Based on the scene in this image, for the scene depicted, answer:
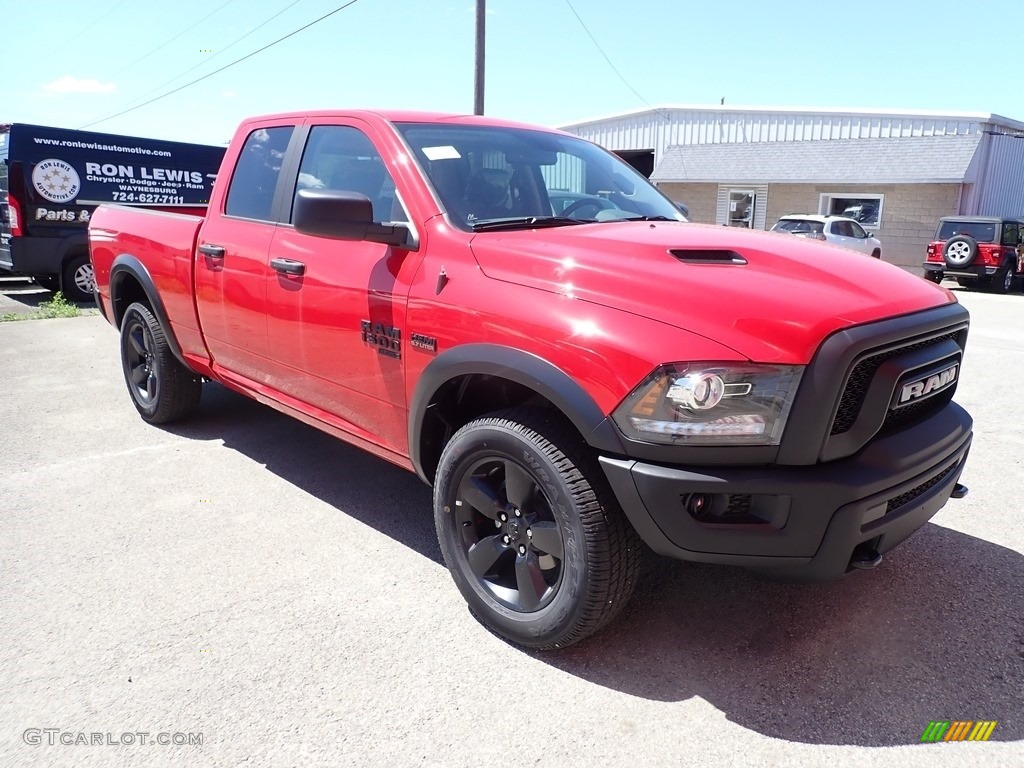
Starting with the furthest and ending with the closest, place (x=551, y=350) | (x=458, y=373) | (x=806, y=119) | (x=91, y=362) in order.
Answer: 1. (x=806, y=119)
2. (x=91, y=362)
3. (x=458, y=373)
4. (x=551, y=350)

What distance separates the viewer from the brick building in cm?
1988

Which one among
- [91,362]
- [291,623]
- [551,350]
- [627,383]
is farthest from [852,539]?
[91,362]

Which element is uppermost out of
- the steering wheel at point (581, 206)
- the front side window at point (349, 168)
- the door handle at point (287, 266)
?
the front side window at point (349, 168)

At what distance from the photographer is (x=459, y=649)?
107 inches

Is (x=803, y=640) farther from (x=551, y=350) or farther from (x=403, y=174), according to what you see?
(x=403, y=174)

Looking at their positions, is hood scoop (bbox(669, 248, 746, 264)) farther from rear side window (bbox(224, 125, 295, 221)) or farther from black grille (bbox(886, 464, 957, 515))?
rear side window (bbox(224, 125, 295, 221))

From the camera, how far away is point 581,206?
11.4 feet

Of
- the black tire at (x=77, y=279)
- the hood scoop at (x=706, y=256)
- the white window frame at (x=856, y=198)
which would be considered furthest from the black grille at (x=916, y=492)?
the white window frame at (x=856, y=198)

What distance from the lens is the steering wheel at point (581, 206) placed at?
3.39 m

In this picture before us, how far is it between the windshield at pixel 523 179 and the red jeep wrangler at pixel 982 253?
15.8 metres

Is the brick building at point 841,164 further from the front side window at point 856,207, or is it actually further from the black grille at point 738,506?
the black grille at point 738,506

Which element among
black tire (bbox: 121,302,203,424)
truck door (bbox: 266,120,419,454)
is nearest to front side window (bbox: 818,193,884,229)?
black tire (bbox: 121,302,203,424)

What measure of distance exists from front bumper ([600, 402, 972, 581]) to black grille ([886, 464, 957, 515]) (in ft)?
0.04

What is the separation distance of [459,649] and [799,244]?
2026 millimetres
